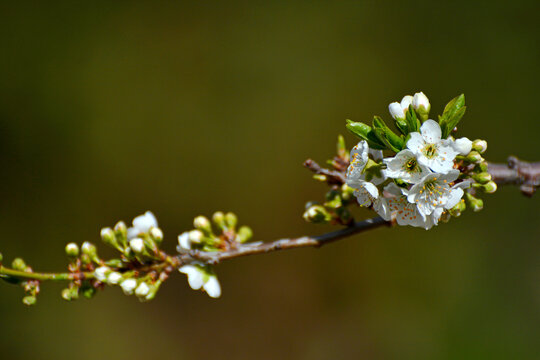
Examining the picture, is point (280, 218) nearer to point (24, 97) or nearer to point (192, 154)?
point (192, 154)

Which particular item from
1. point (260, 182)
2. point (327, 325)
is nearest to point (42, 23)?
point (260, 182)

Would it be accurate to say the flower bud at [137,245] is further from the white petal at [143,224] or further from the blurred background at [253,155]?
the blurred background at [253,155]

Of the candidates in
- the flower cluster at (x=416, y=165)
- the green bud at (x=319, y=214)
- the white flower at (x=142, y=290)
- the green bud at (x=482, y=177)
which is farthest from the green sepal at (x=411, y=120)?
the white flower at (x=142, y=290)

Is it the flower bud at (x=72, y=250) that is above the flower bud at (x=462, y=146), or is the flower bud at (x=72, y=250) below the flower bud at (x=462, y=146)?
above

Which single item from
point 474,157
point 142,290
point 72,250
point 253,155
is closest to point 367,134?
point 474,157

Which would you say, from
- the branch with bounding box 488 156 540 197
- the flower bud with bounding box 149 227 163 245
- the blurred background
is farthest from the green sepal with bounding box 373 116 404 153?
the blurred background

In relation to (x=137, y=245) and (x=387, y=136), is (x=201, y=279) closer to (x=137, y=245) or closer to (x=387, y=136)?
(x=137, y=245)
